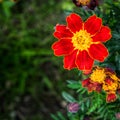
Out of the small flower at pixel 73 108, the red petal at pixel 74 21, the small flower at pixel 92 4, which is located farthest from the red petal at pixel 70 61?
→ the small flower at pixel 73 108

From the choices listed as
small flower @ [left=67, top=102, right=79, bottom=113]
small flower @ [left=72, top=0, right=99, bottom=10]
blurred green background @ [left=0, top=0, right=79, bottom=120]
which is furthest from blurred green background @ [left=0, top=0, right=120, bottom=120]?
small flower @ [left=72, top=0, right=99, bottom=10]

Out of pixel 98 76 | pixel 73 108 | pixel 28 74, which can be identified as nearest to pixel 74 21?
pixel 98 76

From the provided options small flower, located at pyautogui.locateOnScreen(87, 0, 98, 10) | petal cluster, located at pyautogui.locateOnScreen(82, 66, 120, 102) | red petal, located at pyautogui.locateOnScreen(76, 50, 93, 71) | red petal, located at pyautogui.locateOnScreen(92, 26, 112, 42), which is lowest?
petal cluster, located at pyautogui.locateOnScreen(82, 66, 120, 102)

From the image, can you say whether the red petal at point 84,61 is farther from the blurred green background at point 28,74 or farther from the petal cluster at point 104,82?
the blurred green background at point 28,74

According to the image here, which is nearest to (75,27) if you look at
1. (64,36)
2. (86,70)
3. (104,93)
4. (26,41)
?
(64,36)

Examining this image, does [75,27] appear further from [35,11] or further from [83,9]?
[35,11]

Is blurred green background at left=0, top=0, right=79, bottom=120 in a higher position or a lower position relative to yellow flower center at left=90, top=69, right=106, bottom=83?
lower

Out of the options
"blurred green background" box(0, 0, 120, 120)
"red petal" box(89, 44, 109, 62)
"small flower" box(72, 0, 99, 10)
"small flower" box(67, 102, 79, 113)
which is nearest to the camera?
"red petal" box(89, 44, 109, 62)

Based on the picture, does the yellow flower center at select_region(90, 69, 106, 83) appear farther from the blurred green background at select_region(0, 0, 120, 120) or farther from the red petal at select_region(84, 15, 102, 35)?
the blurred green background at select_region(0, 0, 120, 120)
